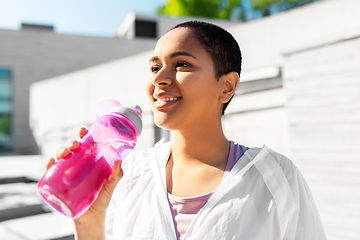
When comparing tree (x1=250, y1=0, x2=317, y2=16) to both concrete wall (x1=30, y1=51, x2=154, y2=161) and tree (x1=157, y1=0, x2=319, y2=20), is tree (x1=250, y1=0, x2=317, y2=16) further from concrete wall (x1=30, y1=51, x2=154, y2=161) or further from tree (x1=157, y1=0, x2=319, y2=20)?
concrete wall (x1=30, y1=51, x2=154, y2=161)

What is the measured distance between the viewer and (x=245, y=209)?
3.10 ft

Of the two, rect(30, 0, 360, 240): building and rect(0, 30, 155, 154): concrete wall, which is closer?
rect(30, 0, 360, 240): building

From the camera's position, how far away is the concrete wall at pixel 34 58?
48.7 feet

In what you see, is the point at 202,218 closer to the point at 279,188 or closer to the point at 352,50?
the point at 279,188

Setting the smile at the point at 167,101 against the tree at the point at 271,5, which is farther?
the tree at the point at 271,5

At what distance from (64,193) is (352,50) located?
2954 millimetres

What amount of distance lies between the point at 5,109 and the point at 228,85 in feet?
54.3

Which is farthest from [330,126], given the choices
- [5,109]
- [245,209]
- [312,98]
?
[5,109]

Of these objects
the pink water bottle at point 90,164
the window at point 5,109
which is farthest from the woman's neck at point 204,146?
the window at point 5,109

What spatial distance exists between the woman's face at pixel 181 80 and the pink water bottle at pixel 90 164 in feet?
0.46

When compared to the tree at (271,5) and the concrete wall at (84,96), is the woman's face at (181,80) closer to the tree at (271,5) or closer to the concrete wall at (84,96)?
the concrete wall at (84,96)

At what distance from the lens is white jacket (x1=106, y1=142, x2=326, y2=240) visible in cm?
94

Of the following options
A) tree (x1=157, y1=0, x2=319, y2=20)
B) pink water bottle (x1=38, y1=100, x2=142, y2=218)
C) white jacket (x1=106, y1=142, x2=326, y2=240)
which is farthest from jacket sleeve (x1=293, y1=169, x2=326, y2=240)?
tree (x1=157, y1=0, x2=319, y2=20)

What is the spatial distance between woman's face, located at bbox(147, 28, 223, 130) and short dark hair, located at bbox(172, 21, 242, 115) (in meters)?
0.02
